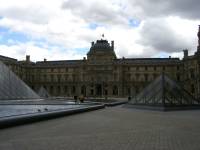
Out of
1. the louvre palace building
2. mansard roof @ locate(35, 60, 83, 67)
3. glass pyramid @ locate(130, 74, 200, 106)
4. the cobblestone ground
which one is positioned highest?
mansard roof @ locate(35, 60, 83, 67)

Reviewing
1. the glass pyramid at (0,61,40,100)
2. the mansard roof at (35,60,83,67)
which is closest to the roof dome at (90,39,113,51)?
the mansard roof at (35,60,83,67)

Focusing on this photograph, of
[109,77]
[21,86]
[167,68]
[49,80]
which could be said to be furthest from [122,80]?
[21,86]

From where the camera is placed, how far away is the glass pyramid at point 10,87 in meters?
30.7

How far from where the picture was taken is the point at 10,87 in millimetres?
32188

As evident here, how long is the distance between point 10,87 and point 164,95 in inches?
528

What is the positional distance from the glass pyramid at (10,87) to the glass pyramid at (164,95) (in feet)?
34.2

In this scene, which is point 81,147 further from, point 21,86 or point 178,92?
point 21,86

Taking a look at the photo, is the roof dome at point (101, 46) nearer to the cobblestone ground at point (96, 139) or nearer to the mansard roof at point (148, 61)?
the mansard roof at point (148, 61)

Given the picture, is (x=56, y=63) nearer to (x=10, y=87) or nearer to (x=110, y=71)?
(x=110, y=71)

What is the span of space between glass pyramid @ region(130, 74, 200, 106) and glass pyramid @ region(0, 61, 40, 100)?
411 inches

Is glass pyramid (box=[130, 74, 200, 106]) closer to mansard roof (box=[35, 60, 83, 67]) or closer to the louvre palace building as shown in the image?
the louvre palace building

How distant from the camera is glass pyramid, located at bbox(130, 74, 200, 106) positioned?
98.5ft

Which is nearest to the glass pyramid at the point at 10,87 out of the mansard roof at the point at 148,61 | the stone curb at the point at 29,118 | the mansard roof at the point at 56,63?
the stone curb at the point at 29,118

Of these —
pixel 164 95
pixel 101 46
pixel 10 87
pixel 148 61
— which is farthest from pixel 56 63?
pixel 164 95
